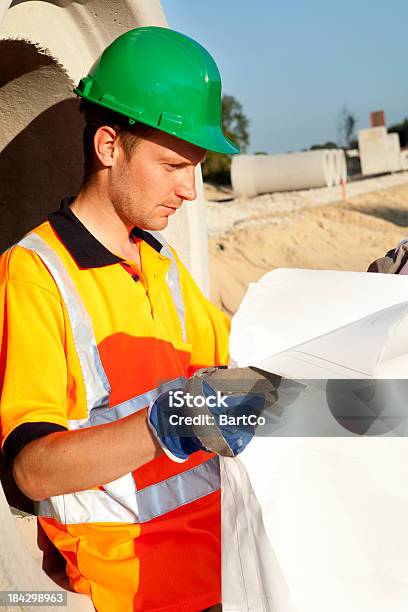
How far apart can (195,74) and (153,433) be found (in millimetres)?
1027

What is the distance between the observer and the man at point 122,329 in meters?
1.86

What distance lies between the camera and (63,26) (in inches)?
117

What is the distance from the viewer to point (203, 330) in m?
2.43

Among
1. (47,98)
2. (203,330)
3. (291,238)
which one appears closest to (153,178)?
(203,330)

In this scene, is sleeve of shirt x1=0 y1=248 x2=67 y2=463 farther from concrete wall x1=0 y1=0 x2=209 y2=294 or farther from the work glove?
concrete wall x1=0 y1=0 x2=209 y2=294

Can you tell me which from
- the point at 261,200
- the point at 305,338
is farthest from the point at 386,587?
the point at 261,200

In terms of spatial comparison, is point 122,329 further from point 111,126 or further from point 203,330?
point 111,126

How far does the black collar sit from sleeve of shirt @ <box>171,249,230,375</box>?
0.33m

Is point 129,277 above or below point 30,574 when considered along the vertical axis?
above

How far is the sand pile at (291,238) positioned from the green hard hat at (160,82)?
603 centimetres

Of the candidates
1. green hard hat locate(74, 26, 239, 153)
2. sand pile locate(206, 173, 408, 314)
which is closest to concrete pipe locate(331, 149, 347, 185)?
sand pile locate(206, 173, 408, 314)

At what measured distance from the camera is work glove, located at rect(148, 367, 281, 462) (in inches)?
57.7

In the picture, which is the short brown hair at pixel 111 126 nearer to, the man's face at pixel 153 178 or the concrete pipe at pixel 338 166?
the man's face at pixel 153 178

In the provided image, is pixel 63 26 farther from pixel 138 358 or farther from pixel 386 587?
pixel 386 587
